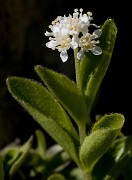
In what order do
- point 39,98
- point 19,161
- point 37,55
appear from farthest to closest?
1. point 37,55
2. point 19,161
3. point 39,98

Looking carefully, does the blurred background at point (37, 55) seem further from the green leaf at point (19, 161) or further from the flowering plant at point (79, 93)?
the flowering plant at point (79, 93)

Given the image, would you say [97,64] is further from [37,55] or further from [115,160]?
[37,55]

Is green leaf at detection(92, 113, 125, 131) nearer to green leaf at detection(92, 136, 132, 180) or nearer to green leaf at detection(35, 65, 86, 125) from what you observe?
green leaf at detection(35, 65, 86, 125)

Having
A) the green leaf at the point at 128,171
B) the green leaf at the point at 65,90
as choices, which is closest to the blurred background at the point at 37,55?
the green leaf at the point at 128,171

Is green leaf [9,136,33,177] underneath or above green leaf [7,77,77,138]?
underneath

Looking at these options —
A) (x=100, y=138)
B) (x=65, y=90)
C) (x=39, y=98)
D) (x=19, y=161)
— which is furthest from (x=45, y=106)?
(x=19, y=161)

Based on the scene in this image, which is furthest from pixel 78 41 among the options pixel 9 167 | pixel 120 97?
pixel 120 97

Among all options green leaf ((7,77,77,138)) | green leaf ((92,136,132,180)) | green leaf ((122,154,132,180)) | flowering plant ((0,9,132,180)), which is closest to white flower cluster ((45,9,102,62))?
flowering plant ((0,9,132,180))
